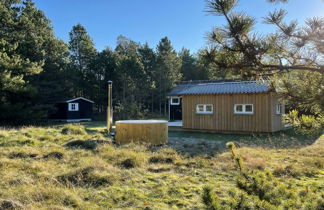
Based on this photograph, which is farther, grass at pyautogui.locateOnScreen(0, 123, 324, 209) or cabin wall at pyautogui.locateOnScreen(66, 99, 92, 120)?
cabin wall at pyautogui.locateOnScreen(66, 99, 92, 120)

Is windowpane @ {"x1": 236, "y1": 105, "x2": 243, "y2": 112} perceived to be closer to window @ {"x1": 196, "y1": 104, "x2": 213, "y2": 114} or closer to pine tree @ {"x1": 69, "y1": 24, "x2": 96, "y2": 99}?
window @ {"x1": 196, "y1": 104, "x2": 213, "y2": 114}

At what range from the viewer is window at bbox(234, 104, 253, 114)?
11.7 metres

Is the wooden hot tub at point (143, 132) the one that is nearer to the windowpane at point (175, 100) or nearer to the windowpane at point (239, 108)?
the windowpane at point (239, 108)

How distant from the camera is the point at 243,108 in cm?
1189

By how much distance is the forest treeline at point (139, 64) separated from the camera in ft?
7.06

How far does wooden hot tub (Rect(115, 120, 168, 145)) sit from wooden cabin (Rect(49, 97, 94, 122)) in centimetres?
1483

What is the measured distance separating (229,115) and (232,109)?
336 millimetres

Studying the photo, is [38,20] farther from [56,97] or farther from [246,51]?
[246,51]

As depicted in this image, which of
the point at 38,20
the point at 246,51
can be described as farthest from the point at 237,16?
the point at 38,20

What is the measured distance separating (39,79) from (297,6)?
77.5 feet

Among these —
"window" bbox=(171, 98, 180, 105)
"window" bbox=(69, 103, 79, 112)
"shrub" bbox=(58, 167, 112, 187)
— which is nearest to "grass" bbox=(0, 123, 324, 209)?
"shrub" bbox=(58, 167, 112, 187)

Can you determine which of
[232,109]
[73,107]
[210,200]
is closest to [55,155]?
[210,200]

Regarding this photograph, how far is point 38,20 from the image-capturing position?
20.6 meters

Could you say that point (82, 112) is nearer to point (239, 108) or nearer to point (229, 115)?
point (229, 115)
